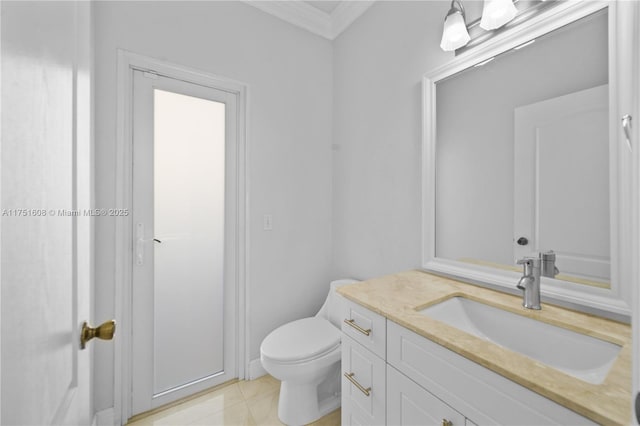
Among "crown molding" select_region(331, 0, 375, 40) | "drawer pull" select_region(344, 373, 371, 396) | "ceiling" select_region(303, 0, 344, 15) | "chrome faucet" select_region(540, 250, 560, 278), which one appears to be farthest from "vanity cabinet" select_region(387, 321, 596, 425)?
"ceiling" select_region(303, 0, 344, 15)

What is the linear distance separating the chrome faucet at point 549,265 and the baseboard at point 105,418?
2.20 metres

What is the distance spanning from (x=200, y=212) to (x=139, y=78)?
858 mm

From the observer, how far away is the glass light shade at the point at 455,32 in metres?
1.22

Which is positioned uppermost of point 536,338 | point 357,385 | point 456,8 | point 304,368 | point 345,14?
point 345,14

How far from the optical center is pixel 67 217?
0.52 meters

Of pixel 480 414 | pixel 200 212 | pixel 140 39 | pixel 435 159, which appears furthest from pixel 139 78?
pixel 480 414

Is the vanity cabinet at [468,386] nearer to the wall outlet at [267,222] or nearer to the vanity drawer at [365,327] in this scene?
the vanity drawer at [365,327]

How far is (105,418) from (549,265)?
225 centimetres

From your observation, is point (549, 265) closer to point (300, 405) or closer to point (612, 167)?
point (612, 167)

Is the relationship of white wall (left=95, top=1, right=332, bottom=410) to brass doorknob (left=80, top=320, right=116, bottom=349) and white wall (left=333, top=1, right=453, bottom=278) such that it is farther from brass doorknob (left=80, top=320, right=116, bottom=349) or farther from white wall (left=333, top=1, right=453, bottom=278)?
brass doorknob (left=80, top=320, right=116, bottom=349)

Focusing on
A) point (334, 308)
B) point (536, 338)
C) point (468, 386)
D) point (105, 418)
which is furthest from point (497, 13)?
point (105, 418)

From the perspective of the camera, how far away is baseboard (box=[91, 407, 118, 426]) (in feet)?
4.75

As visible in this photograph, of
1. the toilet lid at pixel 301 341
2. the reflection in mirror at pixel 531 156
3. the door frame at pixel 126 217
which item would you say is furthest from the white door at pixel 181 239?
the reflection in mirror at pixel 531 156

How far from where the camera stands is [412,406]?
0.87 meters
